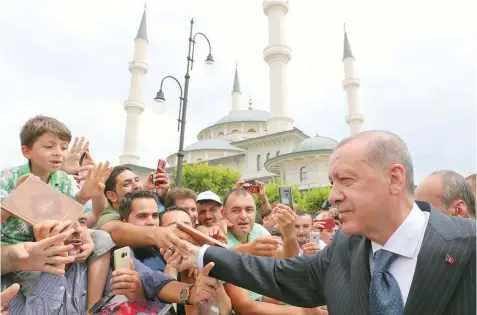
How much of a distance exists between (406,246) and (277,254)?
205 cm

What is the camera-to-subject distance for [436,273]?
79.9 inches

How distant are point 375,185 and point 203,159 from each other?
198 ft

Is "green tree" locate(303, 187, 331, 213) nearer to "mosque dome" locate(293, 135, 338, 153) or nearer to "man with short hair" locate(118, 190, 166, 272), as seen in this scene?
"mosque dome" locate(293, 135, 338, 153)

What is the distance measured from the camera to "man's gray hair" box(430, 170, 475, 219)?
3531mm

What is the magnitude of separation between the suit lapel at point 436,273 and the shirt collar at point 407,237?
12 centimetres

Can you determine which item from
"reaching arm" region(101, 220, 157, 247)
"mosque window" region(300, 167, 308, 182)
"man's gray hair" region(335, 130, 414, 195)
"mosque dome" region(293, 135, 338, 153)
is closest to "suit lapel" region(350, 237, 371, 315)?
"man's gray hair" region(335, 130, 414, 195)

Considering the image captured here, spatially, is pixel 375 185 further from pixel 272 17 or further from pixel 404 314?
pixel 272 17

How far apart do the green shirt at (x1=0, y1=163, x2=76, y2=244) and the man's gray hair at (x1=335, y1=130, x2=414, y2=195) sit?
2.40 metres

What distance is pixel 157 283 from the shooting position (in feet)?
10.2

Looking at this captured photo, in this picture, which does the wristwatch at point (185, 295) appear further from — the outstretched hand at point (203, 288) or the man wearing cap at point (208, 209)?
the man wearing cap at point (208, 209)

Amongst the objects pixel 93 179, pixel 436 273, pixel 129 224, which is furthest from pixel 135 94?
pixel 436 273

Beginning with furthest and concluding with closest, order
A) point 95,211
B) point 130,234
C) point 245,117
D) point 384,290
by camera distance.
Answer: point 245,117
point 95,211
point 130,234
point 384,290

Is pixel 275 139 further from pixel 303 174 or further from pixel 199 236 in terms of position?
pixel 199 236


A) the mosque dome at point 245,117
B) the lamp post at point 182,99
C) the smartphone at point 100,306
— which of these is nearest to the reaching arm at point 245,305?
the smartphone at point 100,306
